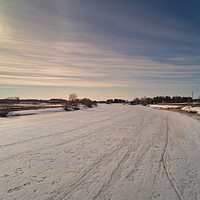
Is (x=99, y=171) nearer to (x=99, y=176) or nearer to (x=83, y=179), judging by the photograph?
(x=99, y=176)

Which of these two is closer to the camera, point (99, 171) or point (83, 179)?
point (83, 179)

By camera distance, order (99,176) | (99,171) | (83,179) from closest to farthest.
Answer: (83,179)
(99,176)
(99,171)

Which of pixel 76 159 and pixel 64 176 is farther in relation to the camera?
pixel 76 159

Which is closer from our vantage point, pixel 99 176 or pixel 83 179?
pixel 83 179

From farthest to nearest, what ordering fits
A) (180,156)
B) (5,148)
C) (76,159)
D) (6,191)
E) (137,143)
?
(137,143) → (5,148) → (180,156) → (76,159) → (6,191)

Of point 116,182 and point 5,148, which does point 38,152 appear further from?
point 116,182

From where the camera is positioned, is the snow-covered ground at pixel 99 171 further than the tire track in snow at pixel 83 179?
Yes

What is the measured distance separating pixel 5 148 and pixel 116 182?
234 inches

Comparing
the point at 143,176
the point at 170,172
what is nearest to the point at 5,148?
the point at 143,176

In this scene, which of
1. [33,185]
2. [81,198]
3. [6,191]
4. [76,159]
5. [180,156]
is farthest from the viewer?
[180,156]

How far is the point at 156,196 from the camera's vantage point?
3.51m

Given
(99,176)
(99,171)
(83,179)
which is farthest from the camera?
(99,171)

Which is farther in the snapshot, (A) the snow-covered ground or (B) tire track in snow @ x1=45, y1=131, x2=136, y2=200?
(A) the snow-covered ground

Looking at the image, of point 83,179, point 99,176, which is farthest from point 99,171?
point 83,179
